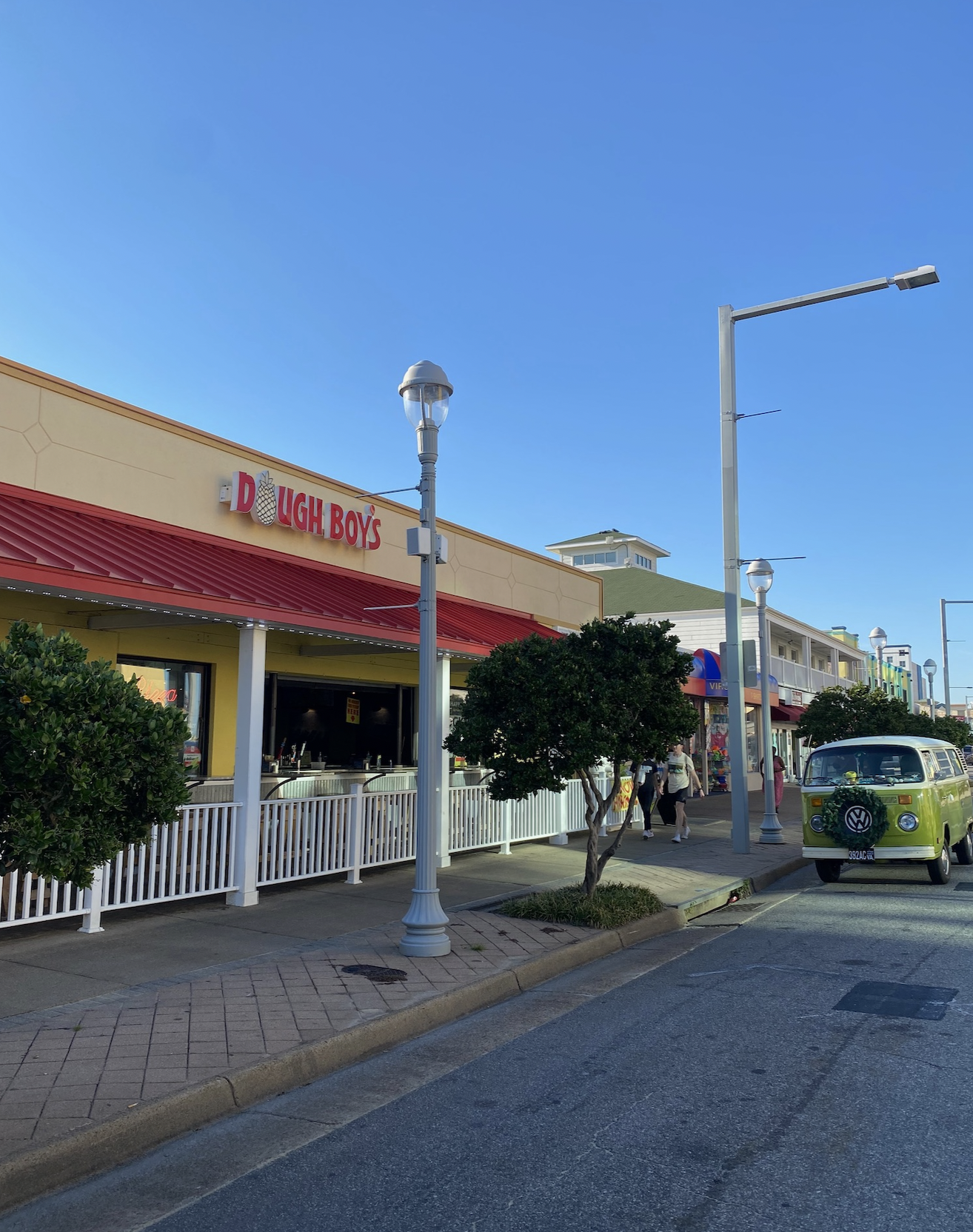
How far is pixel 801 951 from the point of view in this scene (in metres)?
8.20

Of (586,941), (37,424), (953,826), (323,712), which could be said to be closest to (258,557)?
(37,424)

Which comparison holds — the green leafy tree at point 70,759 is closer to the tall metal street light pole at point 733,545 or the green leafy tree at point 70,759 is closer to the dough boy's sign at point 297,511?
the dough boy's sign at point 297,511

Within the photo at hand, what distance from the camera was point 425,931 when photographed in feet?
24.9

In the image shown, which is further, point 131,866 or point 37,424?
point 37,424

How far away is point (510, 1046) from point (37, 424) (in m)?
7.52

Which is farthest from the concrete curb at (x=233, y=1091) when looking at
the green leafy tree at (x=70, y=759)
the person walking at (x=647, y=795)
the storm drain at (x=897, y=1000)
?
the person walking at (x=647, y=795)

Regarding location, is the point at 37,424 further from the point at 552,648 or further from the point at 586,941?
the point at 586,941

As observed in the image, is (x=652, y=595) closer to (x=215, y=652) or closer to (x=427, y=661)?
(x=215, y=652)

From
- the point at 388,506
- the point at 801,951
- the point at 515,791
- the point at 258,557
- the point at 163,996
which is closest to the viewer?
the point at 163,996

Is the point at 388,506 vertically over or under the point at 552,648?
over

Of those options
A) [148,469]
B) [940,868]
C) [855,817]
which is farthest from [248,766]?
[940,868]

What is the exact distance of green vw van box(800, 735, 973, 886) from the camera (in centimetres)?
1159

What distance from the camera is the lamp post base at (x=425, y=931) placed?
7543 mm

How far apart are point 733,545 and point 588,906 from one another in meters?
7.54
